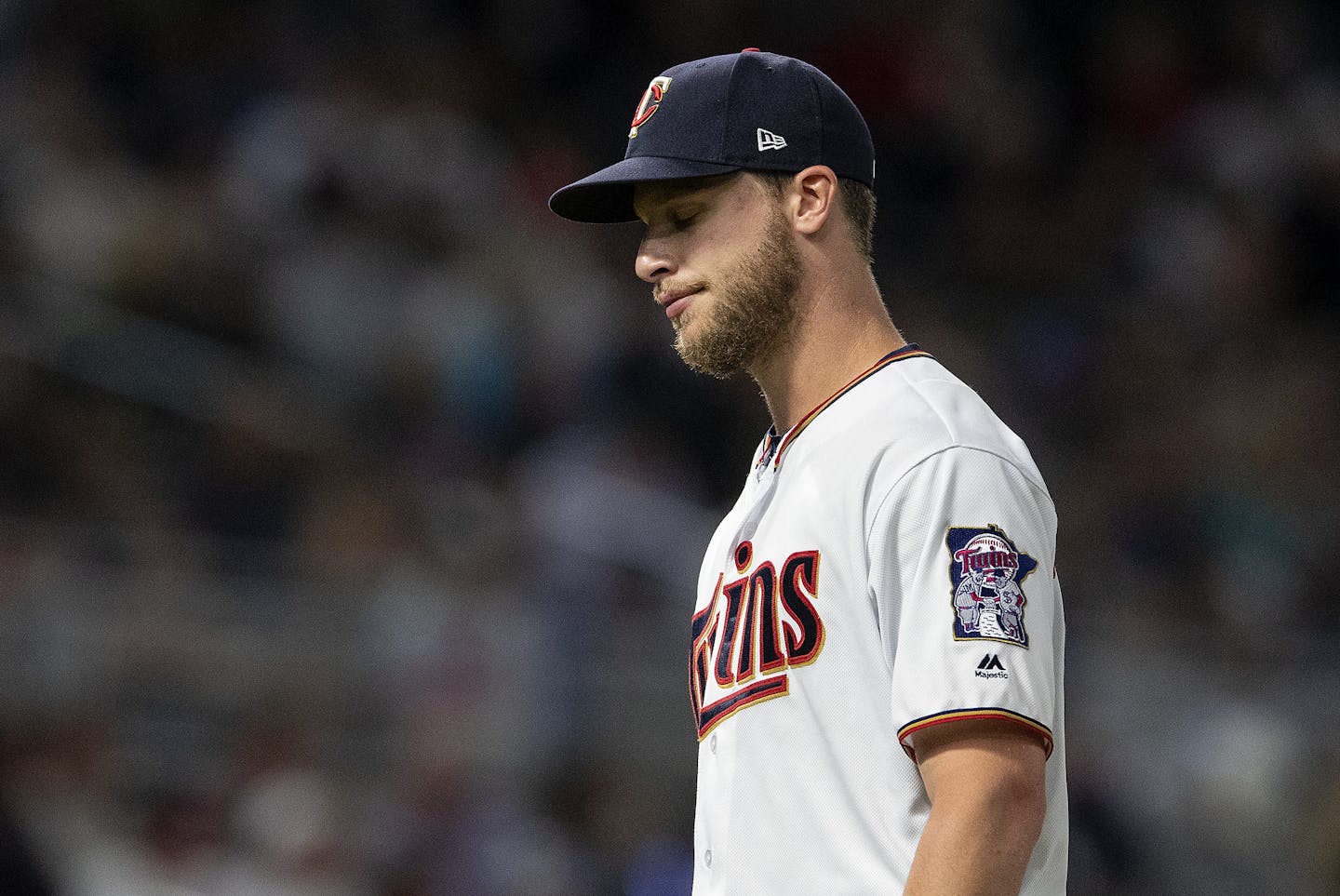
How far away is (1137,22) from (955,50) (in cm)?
107

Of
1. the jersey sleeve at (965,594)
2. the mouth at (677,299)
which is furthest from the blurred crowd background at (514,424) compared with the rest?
the jersey sleeve at (965,594)

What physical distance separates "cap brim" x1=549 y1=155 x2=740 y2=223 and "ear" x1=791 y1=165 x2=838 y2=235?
0.09 metres

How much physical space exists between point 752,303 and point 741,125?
23cm

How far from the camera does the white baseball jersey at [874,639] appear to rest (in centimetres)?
178

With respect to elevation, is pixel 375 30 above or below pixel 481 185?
above

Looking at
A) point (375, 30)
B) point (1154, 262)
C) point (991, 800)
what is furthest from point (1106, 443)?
point (991, 800)

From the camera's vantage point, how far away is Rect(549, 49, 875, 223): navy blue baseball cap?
2141mm

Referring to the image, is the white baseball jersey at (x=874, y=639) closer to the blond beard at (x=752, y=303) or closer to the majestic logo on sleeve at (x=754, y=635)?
the majestic logo on sleeve at (x=754, y=635)

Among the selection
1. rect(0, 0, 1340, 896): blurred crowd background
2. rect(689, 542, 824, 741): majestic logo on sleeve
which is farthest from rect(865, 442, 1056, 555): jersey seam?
rect(0, 0, 1340, 896): blurred crowd background

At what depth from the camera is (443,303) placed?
7129mm

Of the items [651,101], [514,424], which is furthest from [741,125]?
[514,424]

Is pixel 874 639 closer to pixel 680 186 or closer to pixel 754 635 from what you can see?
pixel 754 635

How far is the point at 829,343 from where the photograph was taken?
2.17 m

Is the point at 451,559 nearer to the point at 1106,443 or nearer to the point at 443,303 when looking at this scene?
the point at 443,303
